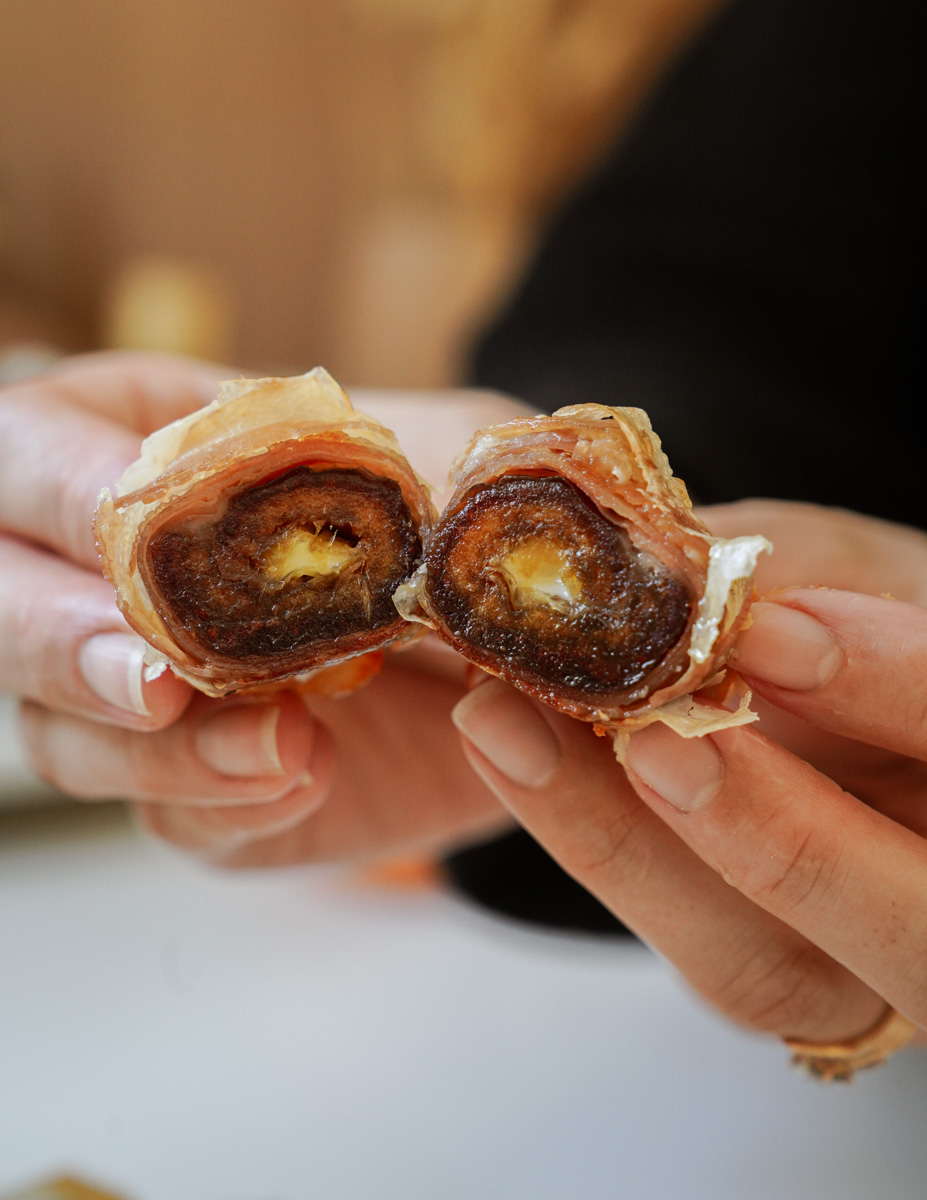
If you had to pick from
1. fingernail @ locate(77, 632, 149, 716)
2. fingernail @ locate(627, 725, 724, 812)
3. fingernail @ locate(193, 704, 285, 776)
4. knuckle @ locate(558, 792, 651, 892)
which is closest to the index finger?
fingernail @ locate(627, 725, 724, 812)

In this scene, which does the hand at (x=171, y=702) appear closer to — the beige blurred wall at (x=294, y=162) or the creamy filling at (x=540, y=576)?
the creamy filling at (x=540, y=576)

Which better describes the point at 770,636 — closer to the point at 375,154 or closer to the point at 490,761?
the point at 490,761

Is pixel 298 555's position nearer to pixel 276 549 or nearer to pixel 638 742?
pixel 276 549

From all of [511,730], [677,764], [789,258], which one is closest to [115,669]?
[511,730]

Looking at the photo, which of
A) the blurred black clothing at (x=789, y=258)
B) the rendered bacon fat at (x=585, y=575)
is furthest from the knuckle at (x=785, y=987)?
the blurred black clothing at (x=789, y=258)

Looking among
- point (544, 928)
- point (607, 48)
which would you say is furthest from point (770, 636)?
point (607, 48)

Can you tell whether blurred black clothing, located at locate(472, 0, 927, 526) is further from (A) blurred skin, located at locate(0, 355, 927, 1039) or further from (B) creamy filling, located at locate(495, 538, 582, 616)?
(B) creamy filling, located at locate(495, 538, 582, 616)
